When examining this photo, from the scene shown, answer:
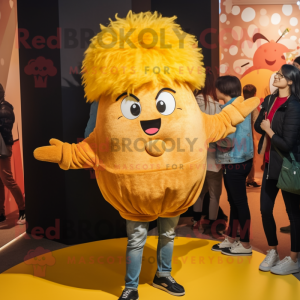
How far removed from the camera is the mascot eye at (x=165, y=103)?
1.79 metres

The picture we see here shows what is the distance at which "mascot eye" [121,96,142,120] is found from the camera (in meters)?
1.79

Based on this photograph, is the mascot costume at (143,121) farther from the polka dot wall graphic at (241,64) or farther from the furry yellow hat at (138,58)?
the polka dot wall graphic at (241,64)

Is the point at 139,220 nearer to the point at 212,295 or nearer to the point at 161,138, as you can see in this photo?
the point at 161,138

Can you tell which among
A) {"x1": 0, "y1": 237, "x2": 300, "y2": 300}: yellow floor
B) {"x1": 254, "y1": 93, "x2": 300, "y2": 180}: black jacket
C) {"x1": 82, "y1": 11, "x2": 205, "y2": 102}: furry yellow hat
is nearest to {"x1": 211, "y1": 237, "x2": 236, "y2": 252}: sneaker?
{"x1": 0, "y1": 237, "x2": 300, "y2": 300}: yellow floor

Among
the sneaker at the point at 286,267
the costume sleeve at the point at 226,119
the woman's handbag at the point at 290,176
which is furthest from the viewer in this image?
the sneaker at the point at 286,267

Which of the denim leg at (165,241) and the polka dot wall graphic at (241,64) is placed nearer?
A: the denim leg at (165,241)

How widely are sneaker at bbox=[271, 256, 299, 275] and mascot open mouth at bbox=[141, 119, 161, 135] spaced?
1.30 metres

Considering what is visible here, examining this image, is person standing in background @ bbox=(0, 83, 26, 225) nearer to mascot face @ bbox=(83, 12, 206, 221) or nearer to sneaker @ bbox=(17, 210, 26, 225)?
sneaker @ bbox=(17, 210, 26, 225)

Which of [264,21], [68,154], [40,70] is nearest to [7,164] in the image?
[40,70]

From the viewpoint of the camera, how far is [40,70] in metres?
3.03

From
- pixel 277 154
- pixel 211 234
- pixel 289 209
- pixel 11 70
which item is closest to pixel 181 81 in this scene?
pixel 277 154

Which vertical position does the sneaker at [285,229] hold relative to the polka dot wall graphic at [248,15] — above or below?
below

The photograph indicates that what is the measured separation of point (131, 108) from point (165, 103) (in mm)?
169

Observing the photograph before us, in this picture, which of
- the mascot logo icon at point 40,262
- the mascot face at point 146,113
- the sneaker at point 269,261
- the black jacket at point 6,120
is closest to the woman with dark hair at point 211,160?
the sneaker at point 269,261
